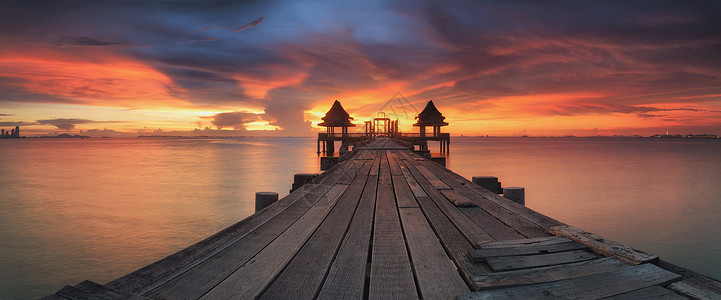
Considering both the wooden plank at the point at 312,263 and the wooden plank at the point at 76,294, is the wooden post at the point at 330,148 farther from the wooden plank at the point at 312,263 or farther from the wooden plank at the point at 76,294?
the wooden plank at the point at 76,294

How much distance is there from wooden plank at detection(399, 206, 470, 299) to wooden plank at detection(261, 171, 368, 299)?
1.85 ft

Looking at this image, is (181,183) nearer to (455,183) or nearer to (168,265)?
(455,183)

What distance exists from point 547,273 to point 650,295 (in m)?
0.47

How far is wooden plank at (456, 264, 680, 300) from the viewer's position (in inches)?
71.3

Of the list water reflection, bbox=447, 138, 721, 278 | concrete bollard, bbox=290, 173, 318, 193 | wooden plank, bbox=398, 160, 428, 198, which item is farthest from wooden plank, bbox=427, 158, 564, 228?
water reflection, bbox=447, 138, 721, 278

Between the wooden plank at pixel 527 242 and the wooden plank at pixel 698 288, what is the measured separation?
0.80m

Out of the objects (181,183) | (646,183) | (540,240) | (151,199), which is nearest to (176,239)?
(151,199)

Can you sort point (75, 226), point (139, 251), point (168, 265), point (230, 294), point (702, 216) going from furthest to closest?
point (702, 216), point (75, 226), point (139, 251), point (168, 265), point (230, 294)

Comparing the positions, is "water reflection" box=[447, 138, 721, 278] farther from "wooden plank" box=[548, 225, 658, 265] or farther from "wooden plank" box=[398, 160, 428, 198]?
"wooden plank" box=[548, 225, 658, 265]

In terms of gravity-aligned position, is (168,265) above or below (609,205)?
above

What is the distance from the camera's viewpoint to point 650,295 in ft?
5.99

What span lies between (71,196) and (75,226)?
302 inches

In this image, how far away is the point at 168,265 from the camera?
2.22m

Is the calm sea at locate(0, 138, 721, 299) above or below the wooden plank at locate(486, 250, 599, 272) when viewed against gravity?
below
